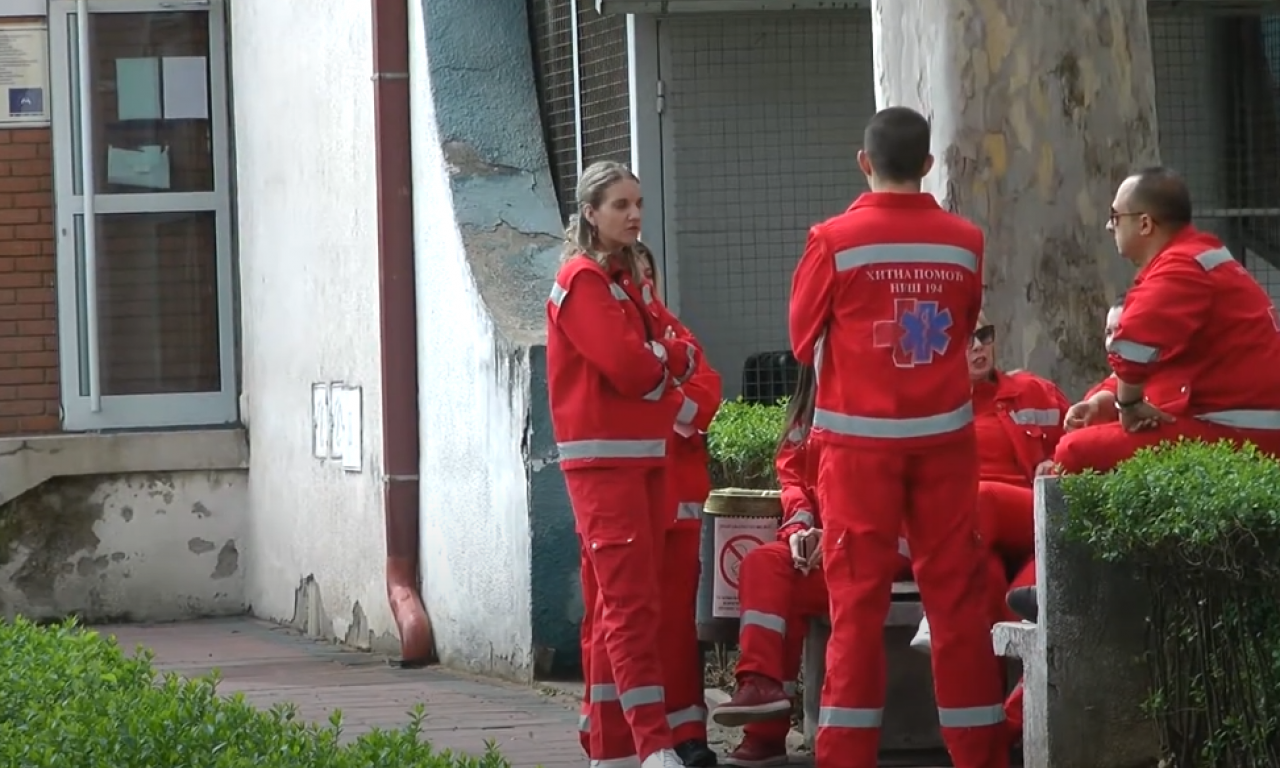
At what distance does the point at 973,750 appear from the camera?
611cm

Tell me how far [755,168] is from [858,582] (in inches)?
161

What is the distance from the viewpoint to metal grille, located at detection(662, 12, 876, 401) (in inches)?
388

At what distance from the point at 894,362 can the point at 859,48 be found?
13.3 feet

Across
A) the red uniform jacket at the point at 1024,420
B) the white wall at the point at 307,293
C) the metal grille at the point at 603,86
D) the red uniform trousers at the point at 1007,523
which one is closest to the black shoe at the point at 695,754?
the red uniform trousers at the point at 1007,523

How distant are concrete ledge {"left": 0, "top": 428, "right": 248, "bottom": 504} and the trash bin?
240 inches

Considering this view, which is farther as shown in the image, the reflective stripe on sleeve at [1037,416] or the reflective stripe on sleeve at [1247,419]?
the reflective stripe on sleeve at [1037,416]

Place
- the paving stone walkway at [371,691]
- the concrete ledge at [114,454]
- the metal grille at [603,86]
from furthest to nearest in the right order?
1. the concrete ledge at [114,454]
2. the metal grille at [603,86]
3. the paving stone walkway at [371,691]

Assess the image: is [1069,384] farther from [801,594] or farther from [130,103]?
[130,103]

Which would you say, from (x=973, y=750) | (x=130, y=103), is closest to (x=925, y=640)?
(x=973, y=750)

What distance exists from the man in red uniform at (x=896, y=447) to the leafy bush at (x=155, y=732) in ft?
3.88

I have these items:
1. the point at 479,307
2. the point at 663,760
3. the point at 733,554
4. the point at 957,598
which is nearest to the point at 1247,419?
the point at 957,598

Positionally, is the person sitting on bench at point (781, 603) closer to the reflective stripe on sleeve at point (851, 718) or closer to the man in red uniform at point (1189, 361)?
the reflective stripe on sleeve at point (851, 718)

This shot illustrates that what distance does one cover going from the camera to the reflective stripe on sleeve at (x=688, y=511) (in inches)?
269

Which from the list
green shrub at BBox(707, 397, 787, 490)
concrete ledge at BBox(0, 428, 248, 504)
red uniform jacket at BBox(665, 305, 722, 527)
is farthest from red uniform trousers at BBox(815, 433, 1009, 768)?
concrete ledge at BBox(0, 428, 248, 504)
